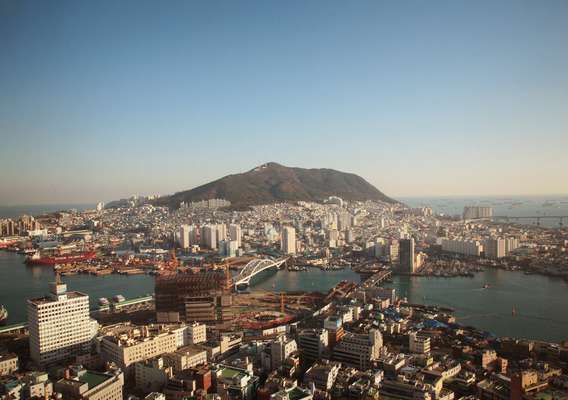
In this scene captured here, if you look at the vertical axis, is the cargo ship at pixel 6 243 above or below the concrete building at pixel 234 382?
above

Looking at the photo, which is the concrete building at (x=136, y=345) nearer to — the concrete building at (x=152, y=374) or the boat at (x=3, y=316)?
the concrete building at (x=152, y=374)

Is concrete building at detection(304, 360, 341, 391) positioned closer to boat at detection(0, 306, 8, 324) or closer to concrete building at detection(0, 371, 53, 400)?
concrete building at detection(0, 371, 53, 400)

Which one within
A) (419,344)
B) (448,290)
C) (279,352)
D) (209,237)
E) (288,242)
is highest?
(209,237)

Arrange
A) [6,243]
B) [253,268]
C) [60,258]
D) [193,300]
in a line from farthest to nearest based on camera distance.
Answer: [6,243] → [60,258] → [253,268] → [193,300]

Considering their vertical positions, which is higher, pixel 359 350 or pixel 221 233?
pixel 221 233

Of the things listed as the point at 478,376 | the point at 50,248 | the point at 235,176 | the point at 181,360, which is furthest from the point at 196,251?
the point at 235,176

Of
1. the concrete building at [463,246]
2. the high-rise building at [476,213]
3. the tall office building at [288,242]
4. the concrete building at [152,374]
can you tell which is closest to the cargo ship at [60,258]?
the tall office building at [288,242]

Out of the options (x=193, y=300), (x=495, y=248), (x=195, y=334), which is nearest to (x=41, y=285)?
A: (x=193, y=300)

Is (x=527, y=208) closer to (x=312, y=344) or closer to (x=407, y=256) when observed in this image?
(x=407, y=256)
